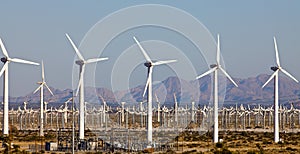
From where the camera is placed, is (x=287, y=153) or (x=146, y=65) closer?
(x=287, y=153)

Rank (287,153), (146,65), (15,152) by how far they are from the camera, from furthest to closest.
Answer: (146,65)
(287,153)
(15,152)

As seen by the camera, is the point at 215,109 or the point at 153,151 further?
the point at 215,109

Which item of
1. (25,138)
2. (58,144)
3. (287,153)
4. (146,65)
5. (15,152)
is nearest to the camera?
(15,152)

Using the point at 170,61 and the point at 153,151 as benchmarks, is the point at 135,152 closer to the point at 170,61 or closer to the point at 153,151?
the point at 153,151

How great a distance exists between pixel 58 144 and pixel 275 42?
114ft

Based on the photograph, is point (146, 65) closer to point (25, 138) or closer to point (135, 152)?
point (135, 152)

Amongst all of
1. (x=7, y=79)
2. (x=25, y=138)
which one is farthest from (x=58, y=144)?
(x=25, y=138)

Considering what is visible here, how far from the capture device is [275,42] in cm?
10788

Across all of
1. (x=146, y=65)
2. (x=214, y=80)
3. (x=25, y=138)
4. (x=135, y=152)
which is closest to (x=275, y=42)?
(x=214, y=80)

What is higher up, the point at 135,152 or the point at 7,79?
the point at 7,79

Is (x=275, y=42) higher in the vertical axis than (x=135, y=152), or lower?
higher

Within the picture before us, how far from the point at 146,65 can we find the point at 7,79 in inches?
720

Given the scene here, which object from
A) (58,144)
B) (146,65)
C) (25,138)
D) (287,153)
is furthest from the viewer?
(25,138)

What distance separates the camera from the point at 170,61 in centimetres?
10162
